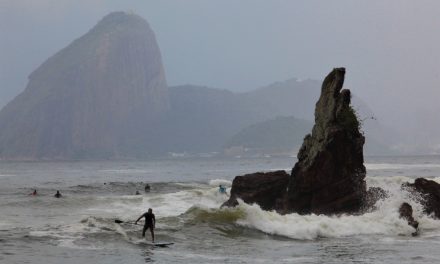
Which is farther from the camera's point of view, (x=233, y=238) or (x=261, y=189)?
(x=261, y=189)

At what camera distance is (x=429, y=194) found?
148ft

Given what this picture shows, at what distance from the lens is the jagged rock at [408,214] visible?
1599 inches

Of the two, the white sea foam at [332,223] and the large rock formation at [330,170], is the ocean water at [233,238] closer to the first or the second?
the white sea foam at [332,223]

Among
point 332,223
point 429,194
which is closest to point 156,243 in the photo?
point 332,223

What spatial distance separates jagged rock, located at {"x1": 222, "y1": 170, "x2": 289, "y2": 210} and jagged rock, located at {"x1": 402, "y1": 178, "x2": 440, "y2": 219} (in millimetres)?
8976

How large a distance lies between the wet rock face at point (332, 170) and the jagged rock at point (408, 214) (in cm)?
326

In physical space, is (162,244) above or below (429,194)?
below

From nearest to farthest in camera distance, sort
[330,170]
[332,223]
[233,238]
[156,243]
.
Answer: [156,243], [233,238], [332,223], [330,170]

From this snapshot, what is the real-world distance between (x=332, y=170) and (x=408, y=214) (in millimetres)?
5622

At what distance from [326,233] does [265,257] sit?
29.6ft

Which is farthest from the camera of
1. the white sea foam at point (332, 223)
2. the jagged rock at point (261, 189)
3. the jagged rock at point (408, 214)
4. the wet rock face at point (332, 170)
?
the jagged rock at point (261, 189)

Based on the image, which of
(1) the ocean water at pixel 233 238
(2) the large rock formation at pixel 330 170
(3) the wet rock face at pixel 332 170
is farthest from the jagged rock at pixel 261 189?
(1) the ocean water at pixel 233 238

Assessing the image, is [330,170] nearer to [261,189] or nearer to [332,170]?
[332,170]

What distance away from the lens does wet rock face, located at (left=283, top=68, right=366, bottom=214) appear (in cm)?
4412
